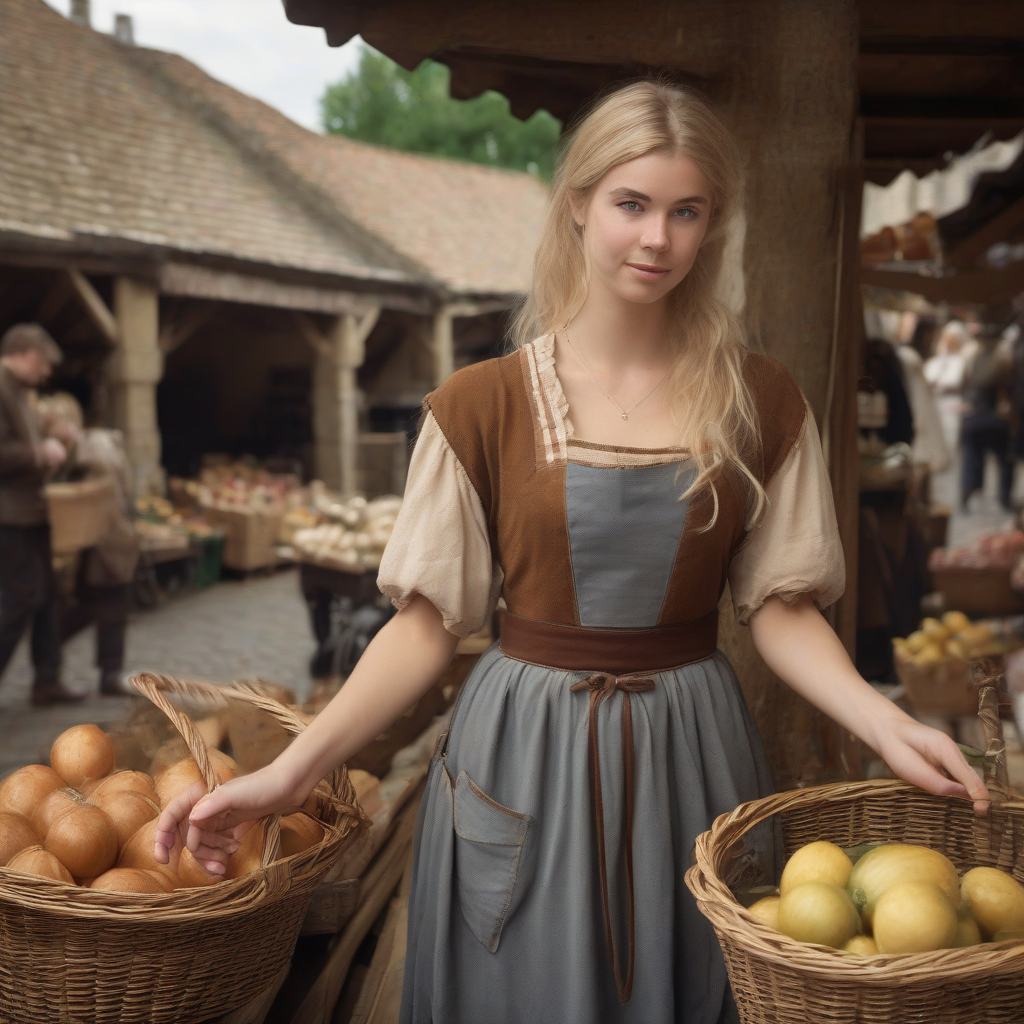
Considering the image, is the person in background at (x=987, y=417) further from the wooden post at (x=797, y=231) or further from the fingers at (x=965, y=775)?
the fingers at (x=965, y=775)

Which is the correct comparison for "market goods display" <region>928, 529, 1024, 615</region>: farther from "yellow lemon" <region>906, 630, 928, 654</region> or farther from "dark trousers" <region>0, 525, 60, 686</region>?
"dark trousers" <region>0, 525, 60, 686</region>

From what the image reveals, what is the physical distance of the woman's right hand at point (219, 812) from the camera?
54.4 inches

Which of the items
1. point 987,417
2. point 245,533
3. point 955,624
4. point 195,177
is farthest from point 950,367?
point 955,624

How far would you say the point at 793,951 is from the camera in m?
1.10

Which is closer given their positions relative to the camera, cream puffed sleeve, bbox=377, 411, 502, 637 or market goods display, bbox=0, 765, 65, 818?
cream puffed sleeve, bbox=377, 411, 502, 637

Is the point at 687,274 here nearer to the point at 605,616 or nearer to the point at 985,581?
the point at 605,616

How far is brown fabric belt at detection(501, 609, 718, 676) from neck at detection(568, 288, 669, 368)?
15.9 inches

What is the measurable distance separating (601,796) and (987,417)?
9790 millimetres

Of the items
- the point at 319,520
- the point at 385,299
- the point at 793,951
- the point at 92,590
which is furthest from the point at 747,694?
the point at 385,299

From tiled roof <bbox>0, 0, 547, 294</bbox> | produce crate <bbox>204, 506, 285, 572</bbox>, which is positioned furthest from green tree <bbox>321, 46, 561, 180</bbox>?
produce crate <bbox>204, 506, 285, 572</bbox>

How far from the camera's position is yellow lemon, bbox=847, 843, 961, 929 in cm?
124

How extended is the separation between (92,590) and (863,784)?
5071 mm

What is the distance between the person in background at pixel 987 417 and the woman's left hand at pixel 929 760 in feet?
30.6

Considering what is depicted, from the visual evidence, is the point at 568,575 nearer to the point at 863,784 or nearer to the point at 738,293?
the point at 863,784
